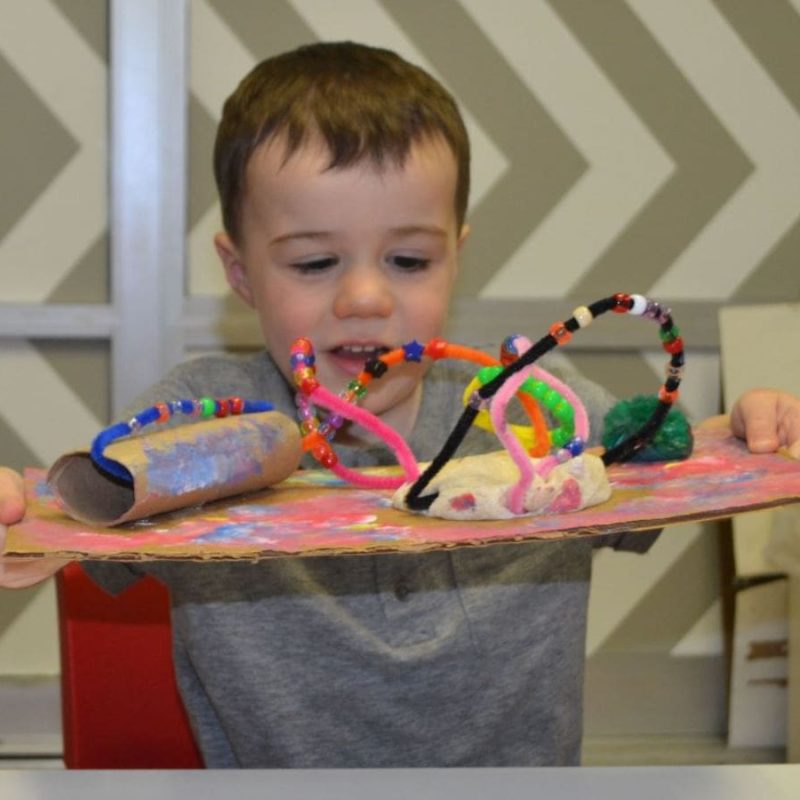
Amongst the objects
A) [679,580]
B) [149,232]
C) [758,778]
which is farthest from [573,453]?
[679,580]

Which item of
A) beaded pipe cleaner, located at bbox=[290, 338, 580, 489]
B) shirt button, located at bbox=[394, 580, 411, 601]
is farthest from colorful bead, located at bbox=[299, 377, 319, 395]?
shirt button, located at bbox=[394, 580, 411, 601]

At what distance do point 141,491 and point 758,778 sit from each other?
1.22ft

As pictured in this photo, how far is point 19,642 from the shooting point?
2.02m

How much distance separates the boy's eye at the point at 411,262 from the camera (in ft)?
3.23

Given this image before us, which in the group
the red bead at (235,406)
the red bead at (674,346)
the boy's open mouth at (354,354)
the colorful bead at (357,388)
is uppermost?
the boy's open mouth at (354,354)

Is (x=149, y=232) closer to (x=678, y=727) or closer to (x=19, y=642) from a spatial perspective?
(x=19, y=642)

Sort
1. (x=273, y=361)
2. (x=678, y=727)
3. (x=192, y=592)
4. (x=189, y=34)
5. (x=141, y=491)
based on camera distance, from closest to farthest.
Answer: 1. (x=141, y=491)
2. (x=192, y=592)
3. (x=273, y=361)
4. (x=189, y=34)
5. (x=678, y=727)

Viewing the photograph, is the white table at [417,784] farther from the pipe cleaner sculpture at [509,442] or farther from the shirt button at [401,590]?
the shirt button at [401,590]

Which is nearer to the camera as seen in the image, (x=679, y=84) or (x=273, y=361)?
(x=273, y=361)

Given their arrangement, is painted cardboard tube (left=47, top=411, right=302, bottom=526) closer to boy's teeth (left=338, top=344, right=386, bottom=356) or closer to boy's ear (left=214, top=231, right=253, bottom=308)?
boy's teeth (left=338, top=344, right=386, bottom=356)

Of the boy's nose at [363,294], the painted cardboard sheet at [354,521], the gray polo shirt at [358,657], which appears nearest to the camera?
the painted cardboard sheet at [354,521]

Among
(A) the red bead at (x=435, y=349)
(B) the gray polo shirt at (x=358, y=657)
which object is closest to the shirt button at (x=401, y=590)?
(B) the gray polo shirt at (x=358, y=657)

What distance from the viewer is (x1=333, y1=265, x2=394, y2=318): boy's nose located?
931mm

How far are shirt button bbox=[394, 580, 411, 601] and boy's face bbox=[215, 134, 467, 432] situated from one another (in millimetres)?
170
